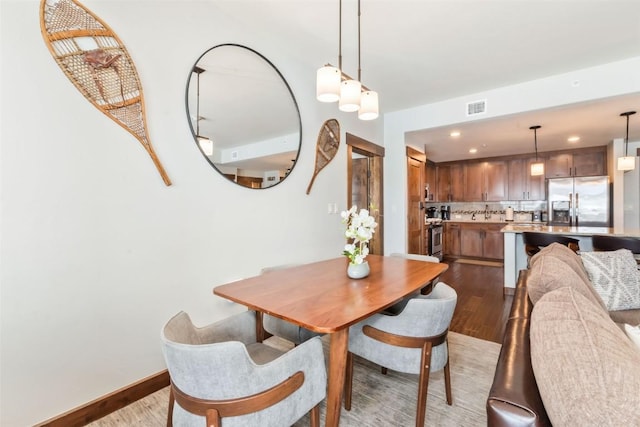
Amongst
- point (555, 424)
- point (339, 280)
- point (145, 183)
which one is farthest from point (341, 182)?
point (555, 424)

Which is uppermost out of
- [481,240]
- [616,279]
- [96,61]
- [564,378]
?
[96,61]

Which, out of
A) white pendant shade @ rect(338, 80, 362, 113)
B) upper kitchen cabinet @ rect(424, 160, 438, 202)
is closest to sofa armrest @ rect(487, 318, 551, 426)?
white pendant shade @ rect(338, 80, 362, 113)

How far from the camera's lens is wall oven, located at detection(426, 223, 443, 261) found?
6113 millimetres

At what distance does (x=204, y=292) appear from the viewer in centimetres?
211

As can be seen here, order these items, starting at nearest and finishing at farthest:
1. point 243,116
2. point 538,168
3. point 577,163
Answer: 1. point 243,116
2. point 538,168
3. point 577,163

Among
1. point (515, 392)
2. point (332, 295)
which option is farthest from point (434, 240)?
point (515, 392)

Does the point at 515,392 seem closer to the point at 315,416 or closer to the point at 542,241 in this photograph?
the point at 315,416

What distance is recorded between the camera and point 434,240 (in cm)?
631

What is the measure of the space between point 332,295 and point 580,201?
20.1 feet

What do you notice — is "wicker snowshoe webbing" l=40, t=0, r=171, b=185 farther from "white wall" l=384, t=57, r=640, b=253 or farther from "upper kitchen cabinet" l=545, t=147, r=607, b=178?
"upper kitchen cabinet" l=545, t=147, r=607, b=178

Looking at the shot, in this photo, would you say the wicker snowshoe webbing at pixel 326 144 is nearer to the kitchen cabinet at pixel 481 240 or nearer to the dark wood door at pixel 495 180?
the kitchen cabinet at pixel 481 240

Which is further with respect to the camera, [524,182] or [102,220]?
[524,182]

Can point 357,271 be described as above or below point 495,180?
below

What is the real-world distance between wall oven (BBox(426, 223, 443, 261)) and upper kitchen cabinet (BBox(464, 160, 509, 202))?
46.5 inches
